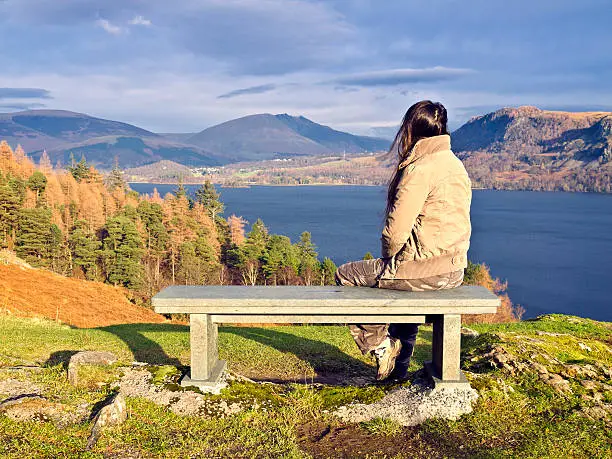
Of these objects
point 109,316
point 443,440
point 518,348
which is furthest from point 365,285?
point 109,316

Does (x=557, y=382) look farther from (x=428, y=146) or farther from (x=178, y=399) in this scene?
(x=178, y=399)

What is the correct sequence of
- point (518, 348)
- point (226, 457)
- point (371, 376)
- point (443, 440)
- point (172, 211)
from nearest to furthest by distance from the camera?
1. point (226, 457)
2. point (443, 440)
3. point (518, 348)
4. point (371, 376)
5. point (172, 211)

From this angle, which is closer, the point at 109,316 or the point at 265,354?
the point at 265,354

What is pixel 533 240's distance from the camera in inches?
3565

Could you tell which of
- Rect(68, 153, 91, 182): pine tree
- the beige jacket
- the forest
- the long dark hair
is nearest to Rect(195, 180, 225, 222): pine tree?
the forest

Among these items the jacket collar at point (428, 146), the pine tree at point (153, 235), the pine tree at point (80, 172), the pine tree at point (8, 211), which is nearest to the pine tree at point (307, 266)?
the pine tree at point (153, 235)

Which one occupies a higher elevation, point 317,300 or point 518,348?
point 317,300

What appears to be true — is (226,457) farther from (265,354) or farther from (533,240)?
(533,240)

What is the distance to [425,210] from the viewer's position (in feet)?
15.9

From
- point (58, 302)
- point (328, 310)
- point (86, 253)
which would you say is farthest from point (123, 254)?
point (328, 310)

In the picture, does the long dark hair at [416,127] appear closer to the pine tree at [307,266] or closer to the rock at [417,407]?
the rock at [417,407]

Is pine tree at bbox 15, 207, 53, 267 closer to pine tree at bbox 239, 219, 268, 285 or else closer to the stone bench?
pine tree at bbox 239, 219, 268, 285

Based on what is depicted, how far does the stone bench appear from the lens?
4723mm

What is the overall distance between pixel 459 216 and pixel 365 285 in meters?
1.20
